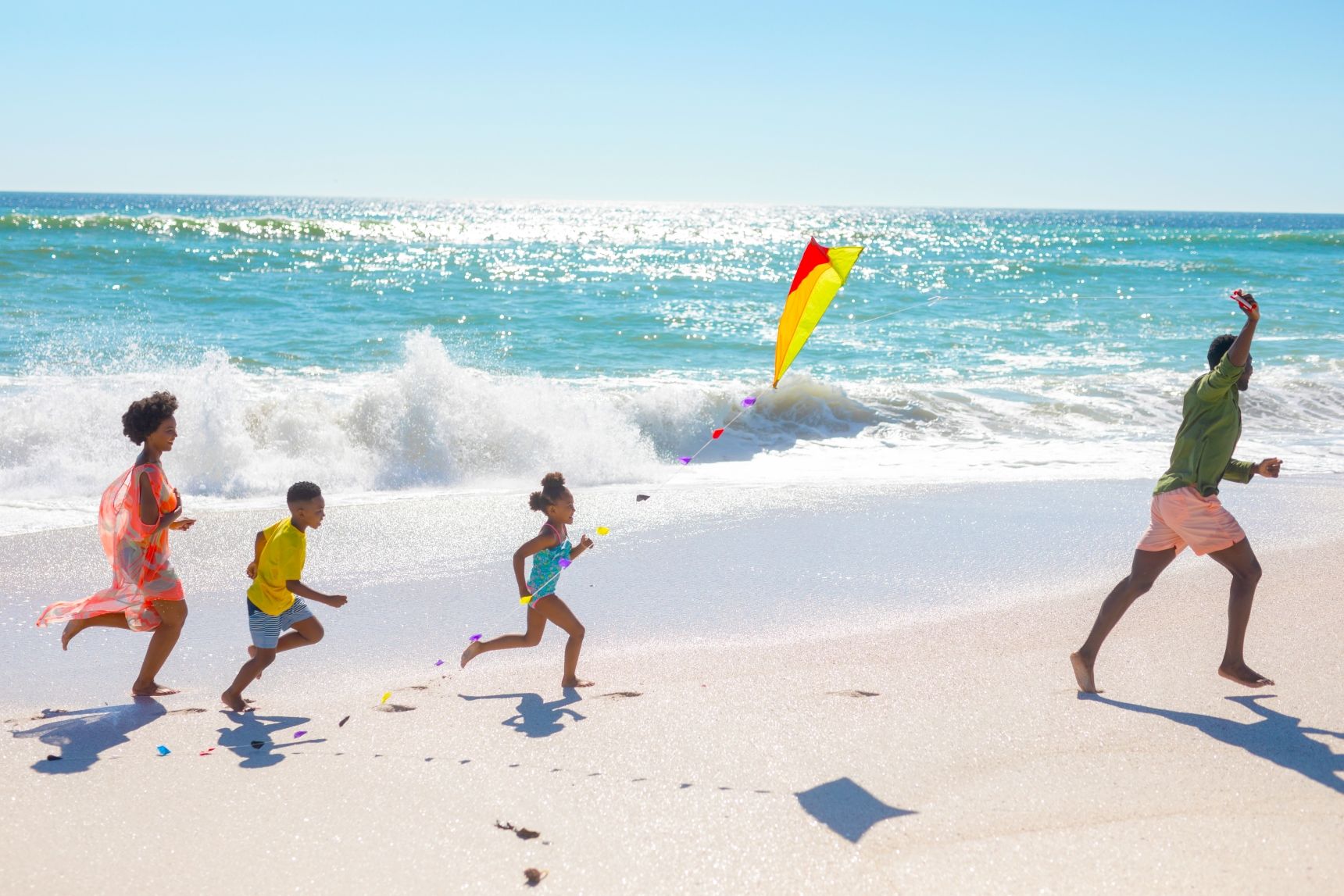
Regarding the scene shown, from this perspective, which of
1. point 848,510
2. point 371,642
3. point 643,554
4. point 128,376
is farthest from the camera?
point 128,376

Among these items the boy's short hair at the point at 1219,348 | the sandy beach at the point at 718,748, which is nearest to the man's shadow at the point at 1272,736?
the sandy beach at the point at 718,748

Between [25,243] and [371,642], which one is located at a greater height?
[25,243]

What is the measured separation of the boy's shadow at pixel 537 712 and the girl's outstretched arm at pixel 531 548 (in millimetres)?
432

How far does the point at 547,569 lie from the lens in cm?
477

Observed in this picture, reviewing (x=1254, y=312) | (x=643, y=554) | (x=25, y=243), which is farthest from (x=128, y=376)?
(x=25, y=243)

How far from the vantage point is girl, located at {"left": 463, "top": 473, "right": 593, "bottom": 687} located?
4660 millimetres

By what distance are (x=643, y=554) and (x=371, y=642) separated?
6.30 feet

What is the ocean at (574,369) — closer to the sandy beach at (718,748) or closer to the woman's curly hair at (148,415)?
the sandy beach at (718,748)

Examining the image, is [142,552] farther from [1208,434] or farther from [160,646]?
[1208,434]

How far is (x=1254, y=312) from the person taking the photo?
4.05 meters

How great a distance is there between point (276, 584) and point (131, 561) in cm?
64

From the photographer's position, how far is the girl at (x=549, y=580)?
4660 millimetres

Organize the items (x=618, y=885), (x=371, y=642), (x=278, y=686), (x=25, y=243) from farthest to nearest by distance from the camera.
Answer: (x=25, y=243)
(x=371, y=642)
(x=278, y=686)
(x=618, y=885)

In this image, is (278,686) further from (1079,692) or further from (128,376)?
(128,376)
